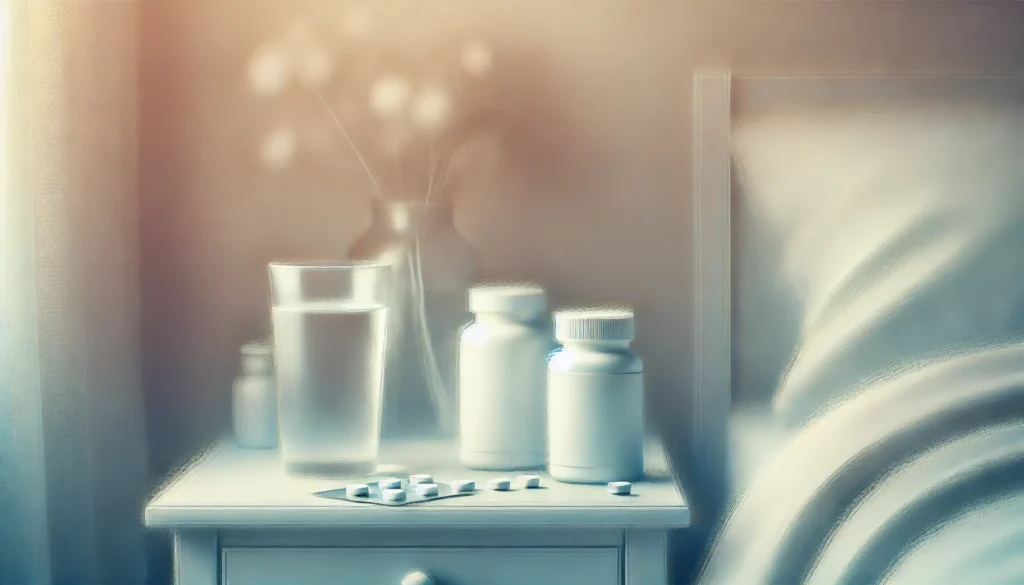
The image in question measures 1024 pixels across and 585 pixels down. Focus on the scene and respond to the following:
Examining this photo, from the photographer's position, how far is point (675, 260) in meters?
1.29

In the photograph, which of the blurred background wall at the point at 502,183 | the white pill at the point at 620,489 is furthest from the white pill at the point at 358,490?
the blurred background wall at the point at 502,183

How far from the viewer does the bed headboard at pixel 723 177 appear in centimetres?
127

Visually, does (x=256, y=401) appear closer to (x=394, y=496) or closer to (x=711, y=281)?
(x=394, y=496)

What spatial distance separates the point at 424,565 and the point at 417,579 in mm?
21

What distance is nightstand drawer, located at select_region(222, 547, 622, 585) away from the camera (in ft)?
2.97

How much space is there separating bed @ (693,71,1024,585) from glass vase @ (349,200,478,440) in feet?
1.03

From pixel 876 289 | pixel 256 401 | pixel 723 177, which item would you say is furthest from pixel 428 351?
pixel 876 289

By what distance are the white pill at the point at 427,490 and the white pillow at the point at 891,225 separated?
0.57m

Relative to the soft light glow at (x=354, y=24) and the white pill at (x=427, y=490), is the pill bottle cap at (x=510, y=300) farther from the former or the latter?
the soft light glow at (x=354, y=24)

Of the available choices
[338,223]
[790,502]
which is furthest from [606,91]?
[790,502]

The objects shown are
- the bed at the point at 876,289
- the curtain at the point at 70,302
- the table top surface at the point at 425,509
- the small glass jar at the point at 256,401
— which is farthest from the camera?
the bed at the point at 876,289

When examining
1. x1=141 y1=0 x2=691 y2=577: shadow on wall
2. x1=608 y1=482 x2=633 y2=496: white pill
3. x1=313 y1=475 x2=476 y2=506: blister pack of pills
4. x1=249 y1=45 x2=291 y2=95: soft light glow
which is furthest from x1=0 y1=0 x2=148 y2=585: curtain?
x1=608 y1=482 x2=633 y2=496: white pill

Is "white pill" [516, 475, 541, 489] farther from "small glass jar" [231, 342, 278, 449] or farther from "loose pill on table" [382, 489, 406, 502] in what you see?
"small glass jar" [231, 342, 278, 449]

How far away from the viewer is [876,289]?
4.16 ft
